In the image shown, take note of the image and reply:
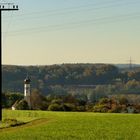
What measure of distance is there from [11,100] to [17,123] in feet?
195

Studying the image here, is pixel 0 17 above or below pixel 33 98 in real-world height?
above

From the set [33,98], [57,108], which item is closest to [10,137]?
[57,108]

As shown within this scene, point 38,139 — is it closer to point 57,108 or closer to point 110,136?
point 110,136

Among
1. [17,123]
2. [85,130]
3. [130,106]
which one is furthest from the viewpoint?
[130,106]

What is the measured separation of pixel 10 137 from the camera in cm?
3256

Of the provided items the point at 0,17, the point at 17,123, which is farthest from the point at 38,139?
the point at 0,17

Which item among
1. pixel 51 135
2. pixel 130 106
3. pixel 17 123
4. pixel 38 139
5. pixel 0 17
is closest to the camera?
pixel 38 139

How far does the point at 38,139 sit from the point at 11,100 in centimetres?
7482

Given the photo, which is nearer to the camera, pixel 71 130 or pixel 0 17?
pixel 71 130

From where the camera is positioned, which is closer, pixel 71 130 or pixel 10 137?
pixel 10 137

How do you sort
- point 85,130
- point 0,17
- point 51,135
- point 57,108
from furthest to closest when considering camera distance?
point 57,108
point 0,17
point 85,130
point 51,135

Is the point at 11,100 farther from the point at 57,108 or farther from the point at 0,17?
the point at 0,17

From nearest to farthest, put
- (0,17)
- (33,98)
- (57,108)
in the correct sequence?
(0,17) < (57,108) < (33,98)

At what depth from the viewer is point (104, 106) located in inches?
3445
